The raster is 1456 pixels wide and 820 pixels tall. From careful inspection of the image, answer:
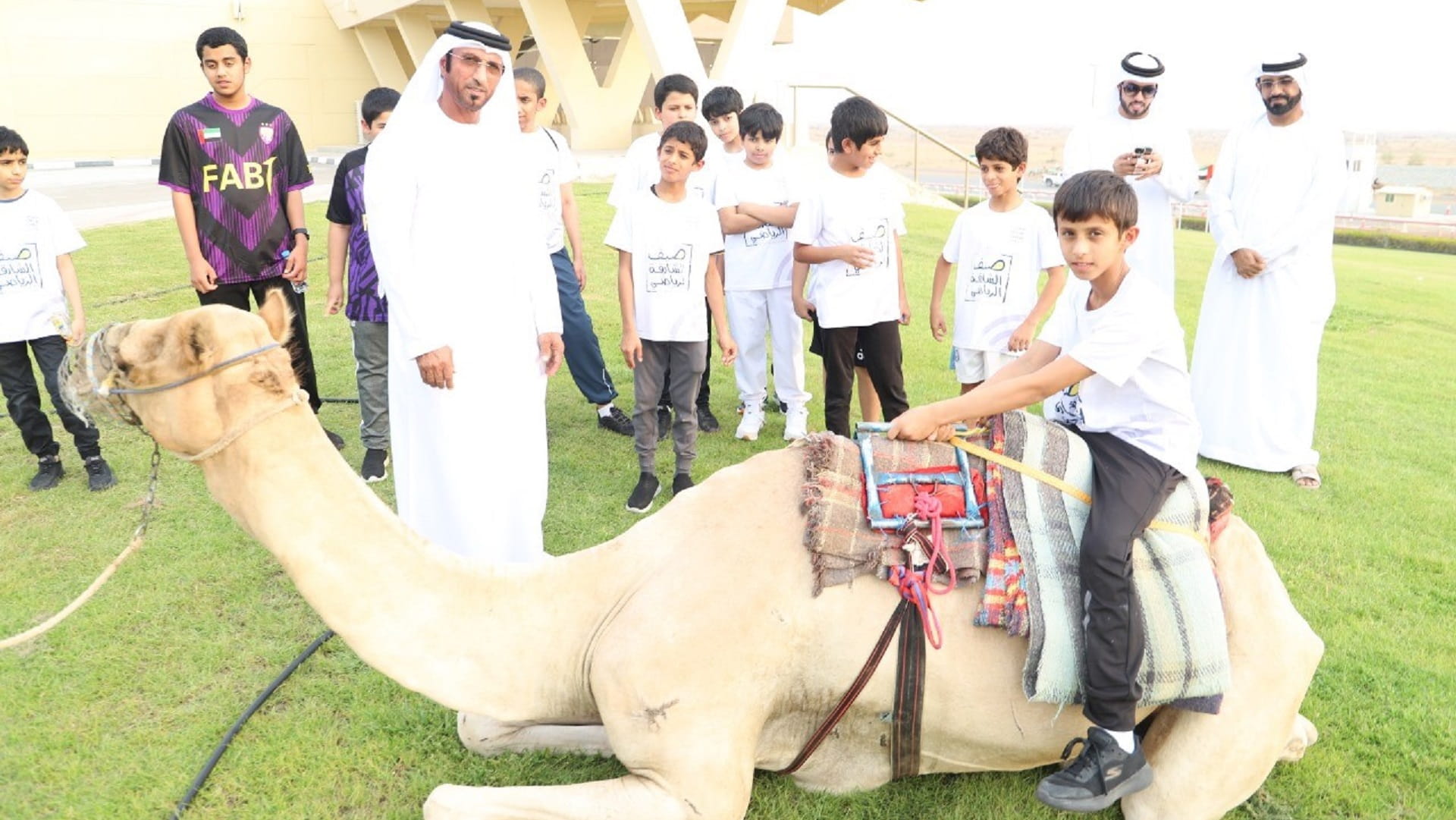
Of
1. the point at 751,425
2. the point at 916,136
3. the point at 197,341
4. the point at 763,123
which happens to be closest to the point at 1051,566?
the point at 197,341

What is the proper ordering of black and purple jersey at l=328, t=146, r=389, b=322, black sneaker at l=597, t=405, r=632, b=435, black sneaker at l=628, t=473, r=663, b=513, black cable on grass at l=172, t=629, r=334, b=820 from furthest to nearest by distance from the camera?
black sneaker at l=597, t=405, r=632, b=435
black and purple jersey at l=328, t=146, r=389, b=322
black sneaker at l=628, t=473, r=663, b=513
black cable on grass at l=172, t=629, r=334, b=820

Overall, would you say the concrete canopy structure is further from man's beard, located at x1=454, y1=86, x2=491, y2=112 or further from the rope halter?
the rope halter

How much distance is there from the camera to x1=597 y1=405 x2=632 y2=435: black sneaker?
293 inches

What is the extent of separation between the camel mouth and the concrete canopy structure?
16962 millimetres

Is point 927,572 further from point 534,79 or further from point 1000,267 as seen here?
point 534,79

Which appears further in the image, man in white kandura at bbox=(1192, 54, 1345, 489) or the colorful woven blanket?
man in white kandura at bbox=(1192, 54, 1345, 489)

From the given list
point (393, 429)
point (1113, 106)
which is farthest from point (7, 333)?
point (1113, 106)

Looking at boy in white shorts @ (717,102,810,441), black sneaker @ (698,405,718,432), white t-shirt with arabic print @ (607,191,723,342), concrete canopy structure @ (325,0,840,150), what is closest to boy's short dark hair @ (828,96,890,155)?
white t-shirt with arabic print @ (607,191,723,342)

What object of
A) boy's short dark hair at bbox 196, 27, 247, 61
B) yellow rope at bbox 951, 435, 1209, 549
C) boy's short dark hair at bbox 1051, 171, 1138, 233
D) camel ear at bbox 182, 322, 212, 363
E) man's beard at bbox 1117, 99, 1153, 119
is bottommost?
yellow rope at bbox 951, 435, 1209, 549

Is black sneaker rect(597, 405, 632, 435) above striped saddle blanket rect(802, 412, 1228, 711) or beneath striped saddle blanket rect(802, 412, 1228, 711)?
beneath

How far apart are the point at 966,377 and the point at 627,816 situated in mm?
4156

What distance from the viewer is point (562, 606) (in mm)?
2959

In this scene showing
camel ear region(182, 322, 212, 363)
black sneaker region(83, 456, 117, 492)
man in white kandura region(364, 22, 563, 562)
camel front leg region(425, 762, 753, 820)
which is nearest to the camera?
camel ear region(182, 322, 212, 363)

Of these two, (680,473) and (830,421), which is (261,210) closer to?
(680,473)
